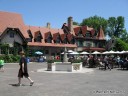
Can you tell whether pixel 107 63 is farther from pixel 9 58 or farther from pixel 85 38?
pixel 85 38

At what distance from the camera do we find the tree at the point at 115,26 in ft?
325

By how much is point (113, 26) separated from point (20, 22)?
4741cm

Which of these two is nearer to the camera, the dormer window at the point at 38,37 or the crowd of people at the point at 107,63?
the crowd of people at the point at 107,63

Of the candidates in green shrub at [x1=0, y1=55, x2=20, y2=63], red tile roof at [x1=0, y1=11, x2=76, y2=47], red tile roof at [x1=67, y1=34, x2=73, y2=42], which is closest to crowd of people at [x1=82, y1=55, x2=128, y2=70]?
green shrub at [x1=0, y1=55, x2=20, y2=63]

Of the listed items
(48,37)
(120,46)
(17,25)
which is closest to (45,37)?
(48,37)

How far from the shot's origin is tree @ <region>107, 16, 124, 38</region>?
99125 mm

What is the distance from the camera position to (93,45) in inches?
2997

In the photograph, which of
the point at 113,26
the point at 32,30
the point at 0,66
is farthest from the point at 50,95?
the point at 113,26

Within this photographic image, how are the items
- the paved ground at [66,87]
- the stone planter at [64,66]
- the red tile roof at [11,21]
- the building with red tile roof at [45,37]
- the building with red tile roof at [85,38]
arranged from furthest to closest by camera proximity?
the building with red tile roof at [85,38]
the red tile roof at [11,21]
the building with red tile roof at [45,37]
the stone planter at [64,66]
the paved ground at [66,87]

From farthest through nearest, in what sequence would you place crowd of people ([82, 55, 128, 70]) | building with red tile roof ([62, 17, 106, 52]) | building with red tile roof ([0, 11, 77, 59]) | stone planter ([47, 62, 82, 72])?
1. building with red tile roof ([62, 17, 106, 52])
2. building with red tile roof ([0, 11, 77, 59])
3. crowd of people ([82, 55, 128, 70])
4. stone planter ([47, 62, 82, 72])

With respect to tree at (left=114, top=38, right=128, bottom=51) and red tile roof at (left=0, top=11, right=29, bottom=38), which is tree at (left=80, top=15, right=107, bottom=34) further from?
red tile roof at (left=0, top=11, right=29, bottom=38)

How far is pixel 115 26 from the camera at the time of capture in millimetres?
100250

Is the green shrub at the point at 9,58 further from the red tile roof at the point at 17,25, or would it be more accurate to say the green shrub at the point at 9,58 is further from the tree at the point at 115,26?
the tree at the point at 115,26

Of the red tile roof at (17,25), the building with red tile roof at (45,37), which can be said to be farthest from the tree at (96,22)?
the red tile roof at (17,25)
